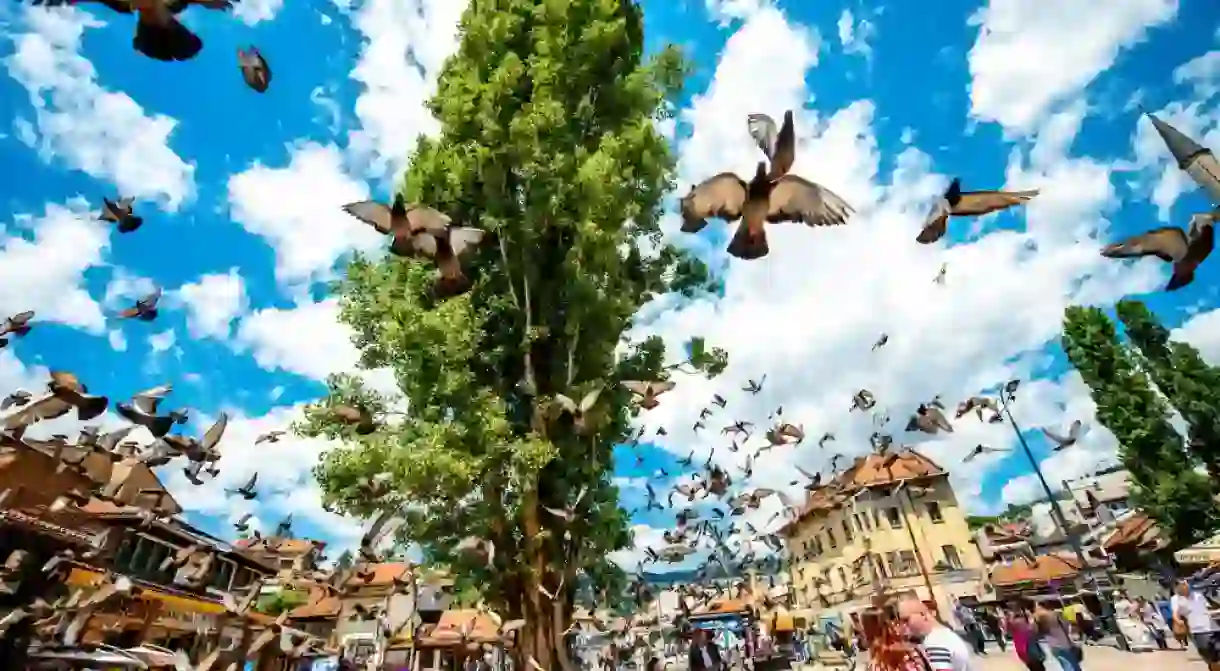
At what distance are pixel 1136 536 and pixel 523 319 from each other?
2327 centimetres

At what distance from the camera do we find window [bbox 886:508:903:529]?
3067 centimetres

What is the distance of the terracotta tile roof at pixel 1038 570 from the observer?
26109 millimetres

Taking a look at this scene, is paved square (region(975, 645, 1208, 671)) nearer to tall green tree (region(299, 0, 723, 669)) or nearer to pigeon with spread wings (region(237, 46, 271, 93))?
tall green tree (region(299, 0, 723, 669))

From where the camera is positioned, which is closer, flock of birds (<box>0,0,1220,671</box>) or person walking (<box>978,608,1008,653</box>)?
flock of birds (<box>0,0,1220,671</box>)

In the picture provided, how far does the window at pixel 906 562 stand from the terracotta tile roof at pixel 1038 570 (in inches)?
A: 153

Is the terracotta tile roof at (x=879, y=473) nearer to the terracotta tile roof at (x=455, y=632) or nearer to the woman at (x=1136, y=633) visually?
the woman at (x=1136, y=633)

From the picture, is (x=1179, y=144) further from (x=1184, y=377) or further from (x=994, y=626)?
(x=1184, y=377)

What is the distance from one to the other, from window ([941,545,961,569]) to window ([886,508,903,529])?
7.54 ft

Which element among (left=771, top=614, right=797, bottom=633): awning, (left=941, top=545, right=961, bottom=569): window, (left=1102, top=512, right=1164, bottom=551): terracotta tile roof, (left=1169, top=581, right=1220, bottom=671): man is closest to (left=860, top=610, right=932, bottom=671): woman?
(left=1169, top=581, right=1220, bottom=671): man

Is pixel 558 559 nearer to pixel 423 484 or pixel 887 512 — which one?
pixel 423 484

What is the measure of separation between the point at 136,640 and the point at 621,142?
1489 cm

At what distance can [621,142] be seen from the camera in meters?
9.64

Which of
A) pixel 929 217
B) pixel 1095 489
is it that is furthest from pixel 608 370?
pixel 1095 489

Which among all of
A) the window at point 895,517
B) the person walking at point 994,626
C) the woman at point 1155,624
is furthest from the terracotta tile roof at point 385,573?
the woman at point 1155,624
